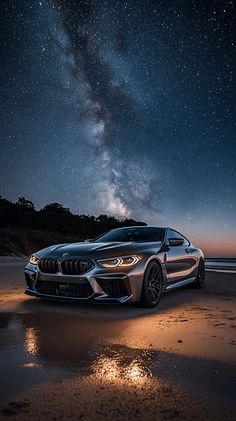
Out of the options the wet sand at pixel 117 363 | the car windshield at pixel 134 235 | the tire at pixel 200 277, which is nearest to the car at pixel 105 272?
the wet sand at pixel 117 363

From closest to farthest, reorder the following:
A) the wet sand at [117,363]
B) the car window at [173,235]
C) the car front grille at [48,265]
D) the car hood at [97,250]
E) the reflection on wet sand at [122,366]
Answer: the wet sand at [117,363] < the reflection on wet sand at [122,366] < the car hood at [97,250] < the car front grille at [48,265] < the car window at [173,235]

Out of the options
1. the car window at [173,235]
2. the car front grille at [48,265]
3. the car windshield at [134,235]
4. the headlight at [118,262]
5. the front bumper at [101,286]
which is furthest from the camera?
the car window at [173,235]

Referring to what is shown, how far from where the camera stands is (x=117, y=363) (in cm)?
329

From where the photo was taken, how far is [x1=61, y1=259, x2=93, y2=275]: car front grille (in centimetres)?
589

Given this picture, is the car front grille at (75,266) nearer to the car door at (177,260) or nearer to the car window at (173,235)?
the car door at (177,260)

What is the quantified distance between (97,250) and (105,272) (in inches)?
18.4

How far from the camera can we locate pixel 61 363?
130 inches

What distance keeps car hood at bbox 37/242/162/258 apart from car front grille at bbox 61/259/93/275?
0.10 m

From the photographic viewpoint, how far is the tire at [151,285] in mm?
6043

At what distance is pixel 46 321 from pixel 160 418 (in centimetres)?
309

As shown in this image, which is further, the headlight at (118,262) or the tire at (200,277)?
the tire at (200,277)

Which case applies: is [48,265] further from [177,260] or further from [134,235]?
[177,260]

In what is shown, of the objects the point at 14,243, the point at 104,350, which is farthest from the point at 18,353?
the point at 14,243

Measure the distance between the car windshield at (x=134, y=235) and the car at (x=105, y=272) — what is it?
42 centimetres
